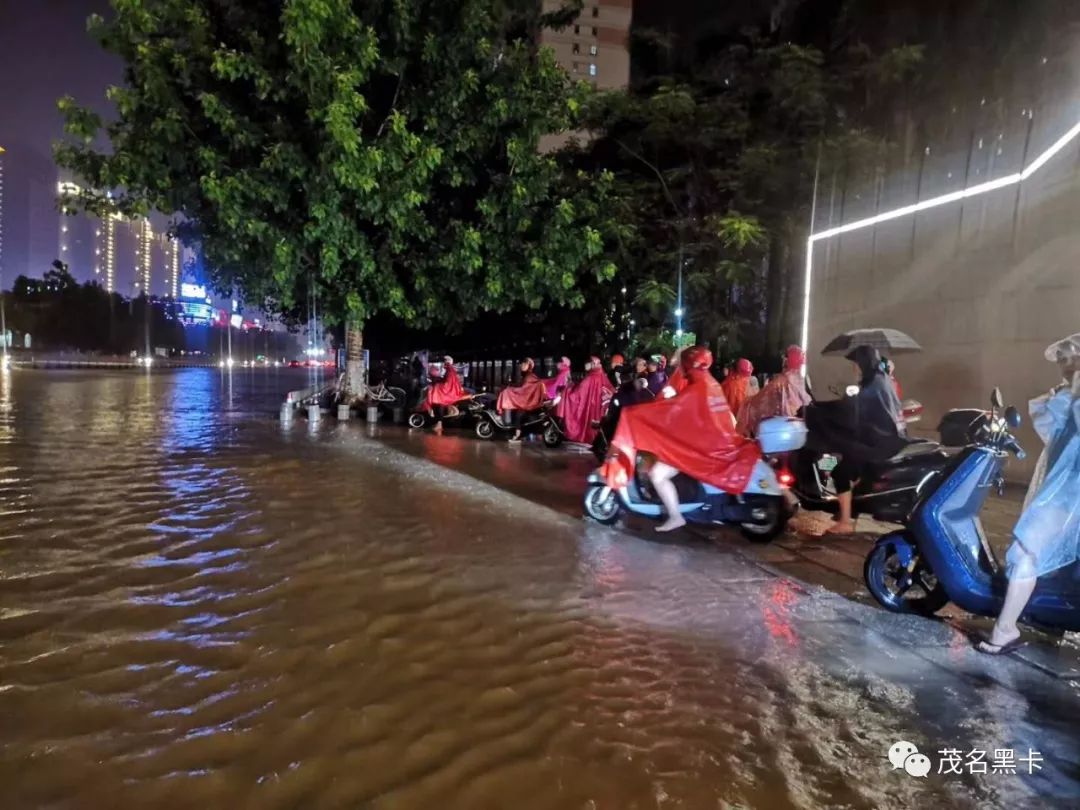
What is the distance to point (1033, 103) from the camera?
9.54 m

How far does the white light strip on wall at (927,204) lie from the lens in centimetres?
907

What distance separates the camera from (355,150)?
1128 centimetres

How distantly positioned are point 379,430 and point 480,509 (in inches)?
311

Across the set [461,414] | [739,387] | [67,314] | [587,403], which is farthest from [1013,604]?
[67,314]

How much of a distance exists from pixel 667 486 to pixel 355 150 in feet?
25.2

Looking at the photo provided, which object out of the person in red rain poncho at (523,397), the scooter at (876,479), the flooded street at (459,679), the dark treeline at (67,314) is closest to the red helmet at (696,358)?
the flooded street at (459,679)

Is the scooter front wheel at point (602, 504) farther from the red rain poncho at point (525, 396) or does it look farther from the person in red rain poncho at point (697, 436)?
the red rain poncho at point (525, 396)

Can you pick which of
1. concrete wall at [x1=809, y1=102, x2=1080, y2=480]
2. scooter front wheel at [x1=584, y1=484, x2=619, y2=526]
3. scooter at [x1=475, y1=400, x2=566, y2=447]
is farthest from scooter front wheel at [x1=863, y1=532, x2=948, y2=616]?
scooter at [x1=475, y1=400, x2=566, y2=447]

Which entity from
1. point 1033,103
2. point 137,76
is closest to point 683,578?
point 1033,103

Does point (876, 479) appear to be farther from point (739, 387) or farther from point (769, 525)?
point (739, 387)

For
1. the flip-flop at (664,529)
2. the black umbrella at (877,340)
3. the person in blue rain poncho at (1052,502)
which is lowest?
the flip-flop at (664,529)

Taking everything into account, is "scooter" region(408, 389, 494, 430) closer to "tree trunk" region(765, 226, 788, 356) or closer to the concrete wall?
"tree trunk" region(765, 226, 788, 356)

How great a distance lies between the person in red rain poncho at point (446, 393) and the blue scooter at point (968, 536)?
10948 millimetres

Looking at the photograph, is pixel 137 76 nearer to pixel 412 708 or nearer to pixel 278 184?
pixel 278 184
